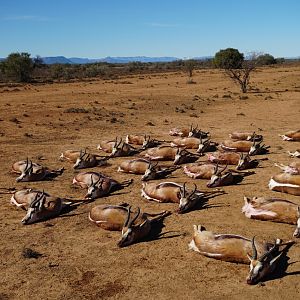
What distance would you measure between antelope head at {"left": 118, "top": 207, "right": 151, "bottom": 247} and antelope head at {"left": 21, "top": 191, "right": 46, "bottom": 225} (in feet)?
8.75

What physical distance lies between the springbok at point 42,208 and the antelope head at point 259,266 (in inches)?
218

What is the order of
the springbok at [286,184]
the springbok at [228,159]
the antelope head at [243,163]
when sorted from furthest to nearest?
the springbok at [228,159], the antelope head at [243,163], the springbok at [286,184]

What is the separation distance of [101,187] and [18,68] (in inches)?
2055

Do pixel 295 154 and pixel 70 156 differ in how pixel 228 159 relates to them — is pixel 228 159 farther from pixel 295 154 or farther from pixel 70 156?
pixel 70 156

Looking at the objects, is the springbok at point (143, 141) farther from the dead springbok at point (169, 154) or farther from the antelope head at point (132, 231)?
the antelope head at point (132, 231)

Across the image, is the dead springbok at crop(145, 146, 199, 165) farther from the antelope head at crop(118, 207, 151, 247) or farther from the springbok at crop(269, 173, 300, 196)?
the antelope head at crop(118, 207, 151, 247)

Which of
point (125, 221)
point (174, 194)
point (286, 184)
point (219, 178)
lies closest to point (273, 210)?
point (286, 184)

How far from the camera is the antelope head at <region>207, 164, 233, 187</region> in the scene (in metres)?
13.6

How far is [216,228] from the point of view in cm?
1057

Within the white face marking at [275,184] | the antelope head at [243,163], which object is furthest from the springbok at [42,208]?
the antelope head at [243,163]

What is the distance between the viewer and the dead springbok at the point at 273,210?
10547 mm

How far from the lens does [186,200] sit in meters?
11.6

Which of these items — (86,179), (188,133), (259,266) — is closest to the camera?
(259,266)

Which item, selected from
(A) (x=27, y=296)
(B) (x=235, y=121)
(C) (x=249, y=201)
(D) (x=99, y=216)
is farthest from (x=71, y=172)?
(B) (x=235, y=121)
